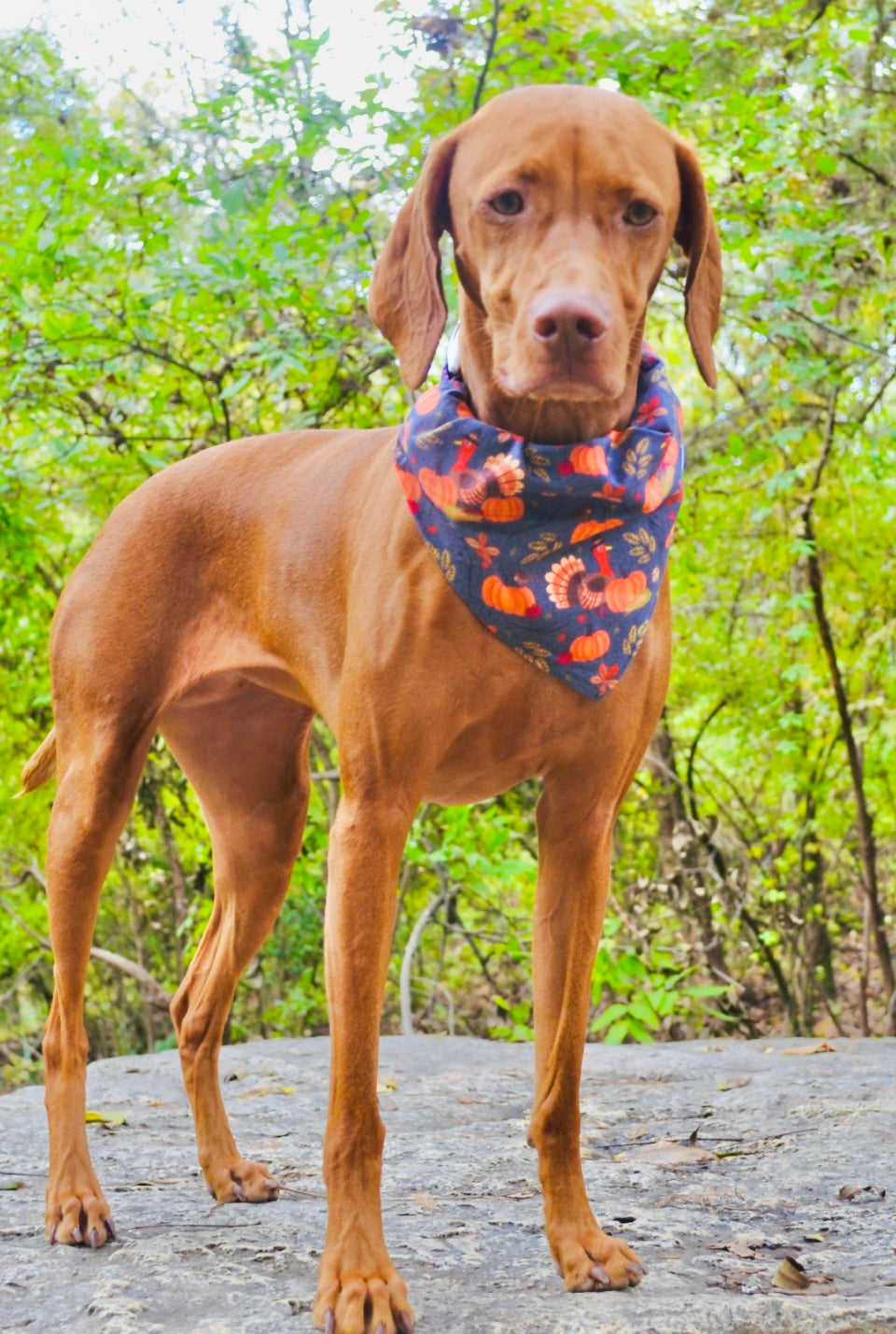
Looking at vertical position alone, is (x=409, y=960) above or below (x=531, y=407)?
below

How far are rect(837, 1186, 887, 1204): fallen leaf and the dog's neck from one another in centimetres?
178

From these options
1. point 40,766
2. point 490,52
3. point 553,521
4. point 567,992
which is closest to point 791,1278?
point 567,992

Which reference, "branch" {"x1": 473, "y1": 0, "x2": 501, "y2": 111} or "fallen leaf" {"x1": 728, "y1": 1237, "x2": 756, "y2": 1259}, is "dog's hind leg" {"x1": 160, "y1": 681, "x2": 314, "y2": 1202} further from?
"branch" {"x1": 473, "y1": 0, "x2": 501, "y2": 111}

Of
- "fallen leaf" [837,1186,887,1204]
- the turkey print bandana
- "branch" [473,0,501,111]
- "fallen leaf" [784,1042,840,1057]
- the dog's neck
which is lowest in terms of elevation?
"fallen leaf" [837,1186,887,1204]

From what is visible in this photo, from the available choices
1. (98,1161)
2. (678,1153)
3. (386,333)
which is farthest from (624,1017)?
(386,333)

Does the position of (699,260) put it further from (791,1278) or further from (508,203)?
(791,1278)

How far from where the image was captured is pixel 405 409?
19.7 ft

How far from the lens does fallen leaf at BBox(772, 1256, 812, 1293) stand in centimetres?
247

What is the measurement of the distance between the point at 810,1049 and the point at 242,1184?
2406mm

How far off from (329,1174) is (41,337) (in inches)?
163

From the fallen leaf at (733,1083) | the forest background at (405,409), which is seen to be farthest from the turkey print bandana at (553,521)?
the forest background at (405,409)

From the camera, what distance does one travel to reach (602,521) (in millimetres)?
2693

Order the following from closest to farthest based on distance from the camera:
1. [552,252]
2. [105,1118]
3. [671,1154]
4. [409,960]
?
[552,252] → [671,1154] → [105,1118] → [409,960]

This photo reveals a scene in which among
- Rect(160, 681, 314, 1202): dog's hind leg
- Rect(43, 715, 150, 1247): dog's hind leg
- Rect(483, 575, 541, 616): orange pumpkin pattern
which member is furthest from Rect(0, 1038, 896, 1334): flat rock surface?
Rect(483, 575, 541, 616): orange pumpkin pattern
